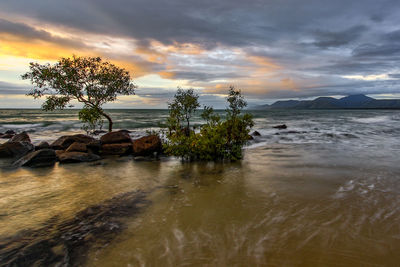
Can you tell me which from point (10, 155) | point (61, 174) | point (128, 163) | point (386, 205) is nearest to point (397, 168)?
point (386, 205)

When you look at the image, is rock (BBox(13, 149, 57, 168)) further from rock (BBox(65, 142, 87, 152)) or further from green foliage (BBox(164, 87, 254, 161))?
green foliage (BBox(164, 87, 254, 161))

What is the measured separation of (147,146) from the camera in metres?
17.6

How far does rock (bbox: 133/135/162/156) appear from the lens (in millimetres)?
17519

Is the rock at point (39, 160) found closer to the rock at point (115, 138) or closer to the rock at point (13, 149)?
the rock at point (13, 149)

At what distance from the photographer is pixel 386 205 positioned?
7.31m

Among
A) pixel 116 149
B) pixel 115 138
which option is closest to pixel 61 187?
pixel 116 149

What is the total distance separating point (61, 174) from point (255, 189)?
10632 mm

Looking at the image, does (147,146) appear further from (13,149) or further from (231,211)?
(231,211)

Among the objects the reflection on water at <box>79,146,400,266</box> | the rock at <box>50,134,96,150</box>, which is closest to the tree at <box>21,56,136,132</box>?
the rock at <box>50,134,96,150</box>

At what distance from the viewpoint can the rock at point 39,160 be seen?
14.3m

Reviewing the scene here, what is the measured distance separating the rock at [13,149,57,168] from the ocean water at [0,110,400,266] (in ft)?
4.02

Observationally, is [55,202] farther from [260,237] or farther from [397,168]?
[397,168]

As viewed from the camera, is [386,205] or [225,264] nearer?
[225,264]

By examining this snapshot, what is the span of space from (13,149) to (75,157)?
600 centimetres
